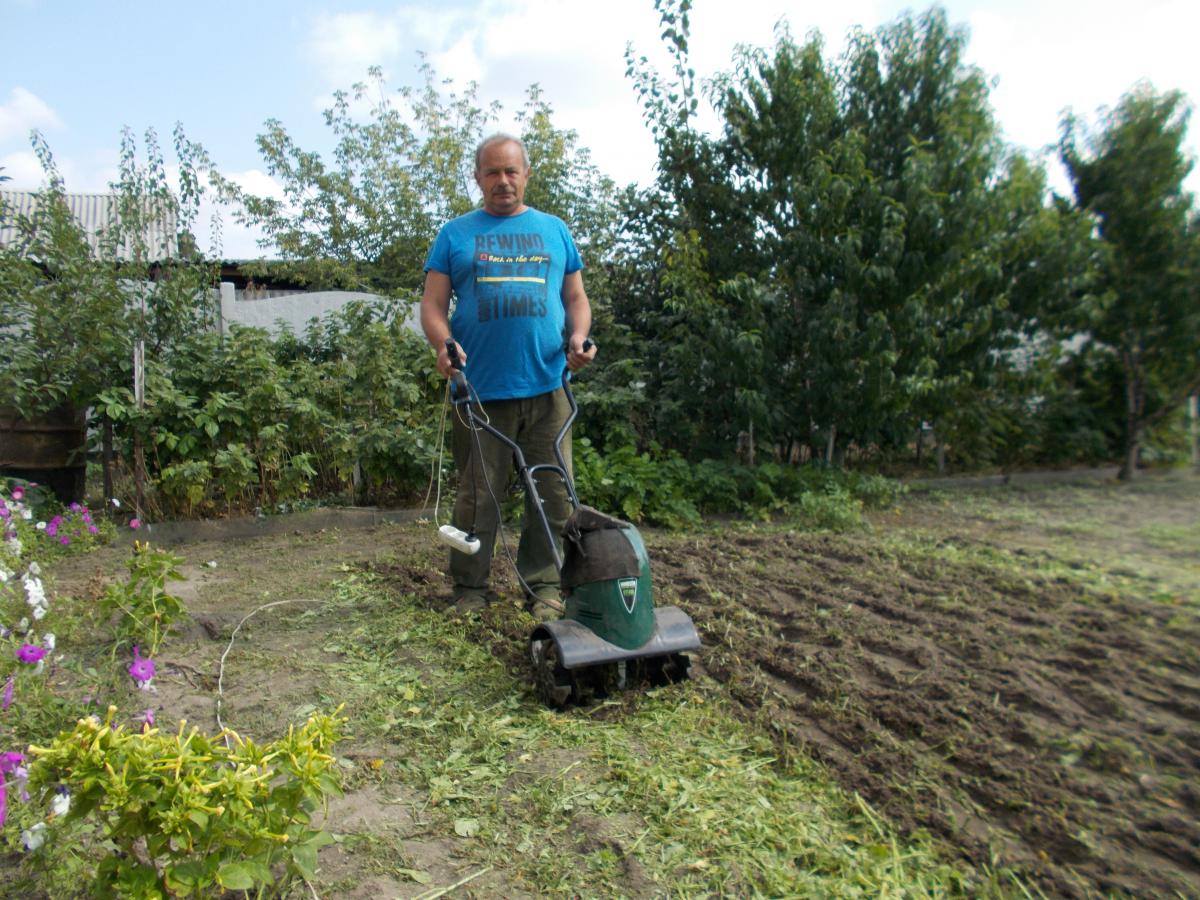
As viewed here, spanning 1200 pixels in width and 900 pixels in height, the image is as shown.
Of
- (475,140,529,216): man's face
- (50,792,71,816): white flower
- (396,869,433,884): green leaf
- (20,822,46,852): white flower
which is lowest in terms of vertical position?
(396,869,433,884): green leaf

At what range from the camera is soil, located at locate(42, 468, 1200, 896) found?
6.86ft

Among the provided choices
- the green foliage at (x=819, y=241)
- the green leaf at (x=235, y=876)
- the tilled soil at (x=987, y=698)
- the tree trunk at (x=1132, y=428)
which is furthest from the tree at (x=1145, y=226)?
the green leaf at (x=235, y=876)

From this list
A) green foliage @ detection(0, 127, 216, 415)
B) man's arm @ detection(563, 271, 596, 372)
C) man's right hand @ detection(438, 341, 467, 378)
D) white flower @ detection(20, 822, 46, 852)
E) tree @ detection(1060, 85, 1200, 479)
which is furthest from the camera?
tree @ detection(1060, 85, 1200, 479)

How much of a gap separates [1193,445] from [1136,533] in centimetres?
524

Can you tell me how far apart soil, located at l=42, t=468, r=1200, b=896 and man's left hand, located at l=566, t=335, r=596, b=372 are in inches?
42.5

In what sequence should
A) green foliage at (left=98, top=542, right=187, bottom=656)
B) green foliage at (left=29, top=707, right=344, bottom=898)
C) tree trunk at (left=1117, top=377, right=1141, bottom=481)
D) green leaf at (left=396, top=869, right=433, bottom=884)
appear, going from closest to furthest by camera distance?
green foliage at (left=29, top=707, right=344, bottom=898), green leaf at (left=396, top=869, right=433, bottom=884), green foliage at (left=98, top=542, right=187, bottom=656), tree trunk at (left=1117, top=377, right=1141, bottom=481)

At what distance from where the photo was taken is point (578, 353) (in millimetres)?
3318

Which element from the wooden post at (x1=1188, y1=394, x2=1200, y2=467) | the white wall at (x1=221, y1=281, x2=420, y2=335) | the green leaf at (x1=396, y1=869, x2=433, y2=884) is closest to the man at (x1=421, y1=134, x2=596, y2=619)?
the green leaf at (x1=396, y1=869, x2=433, y2=884)

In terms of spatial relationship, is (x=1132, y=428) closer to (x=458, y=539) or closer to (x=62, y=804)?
(x=458, y=539)

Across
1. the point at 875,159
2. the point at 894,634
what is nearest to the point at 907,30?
the point at 875,159

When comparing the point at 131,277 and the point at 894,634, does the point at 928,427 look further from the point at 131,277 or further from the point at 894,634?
the point at 131,277

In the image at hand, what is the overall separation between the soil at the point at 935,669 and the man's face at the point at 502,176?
1.68 metres

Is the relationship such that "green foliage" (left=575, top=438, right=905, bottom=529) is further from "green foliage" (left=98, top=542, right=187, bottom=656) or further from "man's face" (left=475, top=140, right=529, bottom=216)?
"green foliage" (left=98, top=542, right=187, bottom=656)

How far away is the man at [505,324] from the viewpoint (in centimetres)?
341
